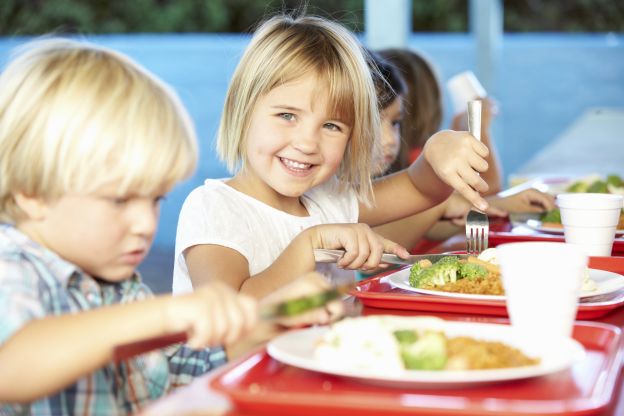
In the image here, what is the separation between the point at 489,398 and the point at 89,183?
51cm

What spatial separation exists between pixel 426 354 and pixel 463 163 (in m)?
0.96

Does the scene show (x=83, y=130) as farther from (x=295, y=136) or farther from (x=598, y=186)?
(x=598, y=186)

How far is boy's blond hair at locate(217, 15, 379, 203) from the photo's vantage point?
76.0 inches

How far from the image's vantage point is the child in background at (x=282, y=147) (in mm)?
1841

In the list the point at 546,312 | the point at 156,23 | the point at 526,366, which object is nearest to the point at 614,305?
the point at 546,312

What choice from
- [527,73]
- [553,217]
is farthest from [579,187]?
[527,73]

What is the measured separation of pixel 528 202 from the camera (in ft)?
8.13

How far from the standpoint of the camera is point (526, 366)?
987mm

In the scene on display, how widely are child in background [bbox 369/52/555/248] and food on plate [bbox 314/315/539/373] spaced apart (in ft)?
4.30

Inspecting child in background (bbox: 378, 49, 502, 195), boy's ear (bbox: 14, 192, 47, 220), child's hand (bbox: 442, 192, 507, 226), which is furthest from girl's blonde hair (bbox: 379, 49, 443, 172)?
boy's ear (bbox: 14, 192, 47, 220)

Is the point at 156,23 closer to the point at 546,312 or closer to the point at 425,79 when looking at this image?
the point at 425,79

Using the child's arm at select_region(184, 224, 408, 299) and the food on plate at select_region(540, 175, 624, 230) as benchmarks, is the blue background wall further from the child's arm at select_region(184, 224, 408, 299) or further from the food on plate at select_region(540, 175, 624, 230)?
the child's arm at select_region(184, 224, 408, 299)

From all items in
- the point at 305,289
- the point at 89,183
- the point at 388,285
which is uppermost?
the point at 89,183

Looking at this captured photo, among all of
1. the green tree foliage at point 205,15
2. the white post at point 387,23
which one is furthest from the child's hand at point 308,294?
the green tree foliage at point 205,15
